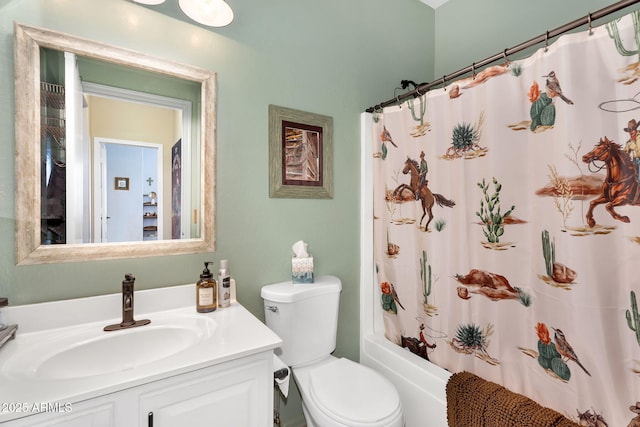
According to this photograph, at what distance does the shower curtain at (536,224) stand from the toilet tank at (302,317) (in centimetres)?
44

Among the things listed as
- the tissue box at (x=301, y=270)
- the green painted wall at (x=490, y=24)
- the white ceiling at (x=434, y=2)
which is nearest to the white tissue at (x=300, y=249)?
the tissue box at (x=301, y=270)

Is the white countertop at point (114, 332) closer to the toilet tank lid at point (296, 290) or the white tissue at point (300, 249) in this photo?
the toilet tank lid at point (296, 290)

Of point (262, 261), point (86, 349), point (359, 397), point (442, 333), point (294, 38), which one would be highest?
point (294, 38)

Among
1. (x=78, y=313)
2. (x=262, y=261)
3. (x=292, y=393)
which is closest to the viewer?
(x=78, y=313)

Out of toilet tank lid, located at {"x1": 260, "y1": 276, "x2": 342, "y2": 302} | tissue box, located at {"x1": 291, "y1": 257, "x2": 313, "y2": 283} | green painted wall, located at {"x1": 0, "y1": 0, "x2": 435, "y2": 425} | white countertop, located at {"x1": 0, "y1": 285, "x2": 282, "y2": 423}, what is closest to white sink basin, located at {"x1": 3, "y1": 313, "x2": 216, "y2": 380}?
white countertop, located at {"x1": 0, "y1": 285, "x2": 282, "y2": 423}

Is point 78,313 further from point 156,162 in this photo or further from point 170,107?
point 170,107

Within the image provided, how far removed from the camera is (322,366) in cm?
151

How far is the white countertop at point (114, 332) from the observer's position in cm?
74

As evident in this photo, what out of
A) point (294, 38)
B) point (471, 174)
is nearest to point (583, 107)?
point (471, 174)

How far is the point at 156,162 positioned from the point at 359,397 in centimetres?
129

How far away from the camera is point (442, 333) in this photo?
1476 millimetres

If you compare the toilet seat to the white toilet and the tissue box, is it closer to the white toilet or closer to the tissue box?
the white toilet

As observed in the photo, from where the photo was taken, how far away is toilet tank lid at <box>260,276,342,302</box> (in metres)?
1.42

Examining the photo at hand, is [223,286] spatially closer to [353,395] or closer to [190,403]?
[190,403]
